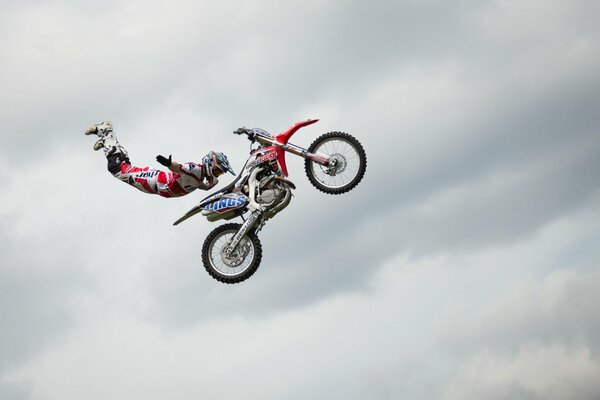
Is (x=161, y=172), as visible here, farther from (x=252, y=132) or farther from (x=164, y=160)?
(x=252, y=132)

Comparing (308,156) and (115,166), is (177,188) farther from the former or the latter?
(308,156)

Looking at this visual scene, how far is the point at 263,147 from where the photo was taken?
91.6 ft

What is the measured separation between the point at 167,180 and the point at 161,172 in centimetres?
36

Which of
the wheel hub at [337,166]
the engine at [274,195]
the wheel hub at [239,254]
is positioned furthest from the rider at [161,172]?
the wheel hub at [337,166]

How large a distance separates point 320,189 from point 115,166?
19.2 feet

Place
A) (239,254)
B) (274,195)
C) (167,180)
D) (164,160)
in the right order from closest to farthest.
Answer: (164,160) → (239,254) → (274,195) → (167,180)

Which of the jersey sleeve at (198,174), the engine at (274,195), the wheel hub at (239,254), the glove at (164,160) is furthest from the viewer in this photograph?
the jersey sleeve at (198,174)

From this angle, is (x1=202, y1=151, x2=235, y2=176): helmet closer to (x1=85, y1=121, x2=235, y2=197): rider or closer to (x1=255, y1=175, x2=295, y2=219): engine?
(x1=85, y1=121, x2=235, y2=197): rider

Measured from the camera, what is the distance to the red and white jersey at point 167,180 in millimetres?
27609

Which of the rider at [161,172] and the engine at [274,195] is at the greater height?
the rider at [161,172]

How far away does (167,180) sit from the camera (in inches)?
1093

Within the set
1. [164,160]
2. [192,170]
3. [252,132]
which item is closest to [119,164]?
[192,170]

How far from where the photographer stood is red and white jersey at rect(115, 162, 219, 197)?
27.6 m

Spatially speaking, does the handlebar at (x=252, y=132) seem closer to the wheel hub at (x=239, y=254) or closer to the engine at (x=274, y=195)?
the engine at (x=274, y=195)
